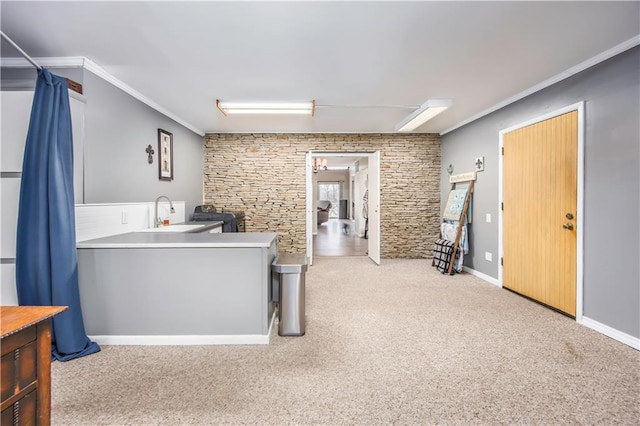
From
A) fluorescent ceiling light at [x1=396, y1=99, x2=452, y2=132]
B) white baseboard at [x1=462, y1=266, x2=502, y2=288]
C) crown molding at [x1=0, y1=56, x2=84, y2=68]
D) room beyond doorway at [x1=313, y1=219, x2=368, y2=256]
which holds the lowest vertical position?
white baseboard at [x1=462, y1=266, x2=502, y2=288]

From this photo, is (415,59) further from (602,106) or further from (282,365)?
(282,365)

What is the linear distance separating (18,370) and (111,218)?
6.99ft

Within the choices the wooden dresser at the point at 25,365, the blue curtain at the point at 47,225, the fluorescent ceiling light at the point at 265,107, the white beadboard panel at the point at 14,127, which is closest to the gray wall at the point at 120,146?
the white beadboard panel at the point at 14,127

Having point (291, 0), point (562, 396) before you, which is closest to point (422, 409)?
point (562, 396)

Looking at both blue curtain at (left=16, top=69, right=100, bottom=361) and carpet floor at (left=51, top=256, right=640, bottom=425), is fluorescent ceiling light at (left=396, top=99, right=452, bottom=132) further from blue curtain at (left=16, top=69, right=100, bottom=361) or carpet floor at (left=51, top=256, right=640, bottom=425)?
blue curtain at (left=16, top=69, right=100, bottom=361)

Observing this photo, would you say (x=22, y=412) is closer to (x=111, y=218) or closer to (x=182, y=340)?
(x=182, y=340)

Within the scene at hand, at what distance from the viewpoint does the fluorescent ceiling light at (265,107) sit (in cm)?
342

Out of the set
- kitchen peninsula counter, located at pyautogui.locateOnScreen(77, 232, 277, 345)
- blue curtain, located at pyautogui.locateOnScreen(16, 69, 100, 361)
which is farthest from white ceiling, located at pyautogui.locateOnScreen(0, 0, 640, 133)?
kitchen peninsula counter, located at pyautogui.locateOnScreen(77, 232, 277, 345)

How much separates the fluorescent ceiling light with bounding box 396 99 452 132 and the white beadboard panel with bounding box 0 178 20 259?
3907mm

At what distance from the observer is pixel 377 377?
6.21 feet

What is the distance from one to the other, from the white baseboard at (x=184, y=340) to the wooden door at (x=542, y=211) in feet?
9.76

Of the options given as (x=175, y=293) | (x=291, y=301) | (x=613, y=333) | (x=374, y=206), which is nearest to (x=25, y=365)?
(x=175, y=293)

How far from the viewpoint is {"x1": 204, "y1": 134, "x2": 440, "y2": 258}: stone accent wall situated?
212 inches

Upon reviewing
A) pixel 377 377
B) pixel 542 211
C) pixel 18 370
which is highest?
pixel 542 211
